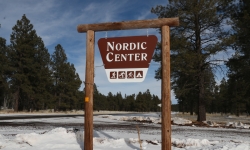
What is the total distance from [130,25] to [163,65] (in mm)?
1168

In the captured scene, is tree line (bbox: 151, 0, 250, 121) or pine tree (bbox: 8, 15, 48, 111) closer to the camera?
tree line (bbox: 151, 0, 250, 121)

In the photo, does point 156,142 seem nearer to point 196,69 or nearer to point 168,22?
point 168,22

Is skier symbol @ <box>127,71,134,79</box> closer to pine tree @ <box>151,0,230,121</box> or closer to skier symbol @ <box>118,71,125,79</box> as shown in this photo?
skier symbol @ <box>118,71,125,79</box>

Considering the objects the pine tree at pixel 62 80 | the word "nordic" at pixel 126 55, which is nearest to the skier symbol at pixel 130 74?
the word "nordic" at pixel 126 55

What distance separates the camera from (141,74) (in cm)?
543

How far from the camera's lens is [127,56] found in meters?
5.53

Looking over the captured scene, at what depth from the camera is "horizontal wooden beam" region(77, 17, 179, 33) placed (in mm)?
5297

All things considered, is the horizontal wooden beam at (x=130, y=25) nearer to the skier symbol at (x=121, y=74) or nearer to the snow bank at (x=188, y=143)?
the skier symbol at (x=121, y=74)

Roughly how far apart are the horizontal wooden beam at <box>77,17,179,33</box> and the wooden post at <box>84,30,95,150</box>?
16 centimetres

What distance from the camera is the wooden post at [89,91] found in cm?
576

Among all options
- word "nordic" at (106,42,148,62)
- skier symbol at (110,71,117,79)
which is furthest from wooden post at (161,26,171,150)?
skier symbol at (110,71,117,79)

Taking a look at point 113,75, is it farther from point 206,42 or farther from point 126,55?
point 206,42

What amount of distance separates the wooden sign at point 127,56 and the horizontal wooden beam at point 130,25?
240 mm

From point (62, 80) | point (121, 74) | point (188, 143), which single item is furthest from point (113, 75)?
point (62, 80)
